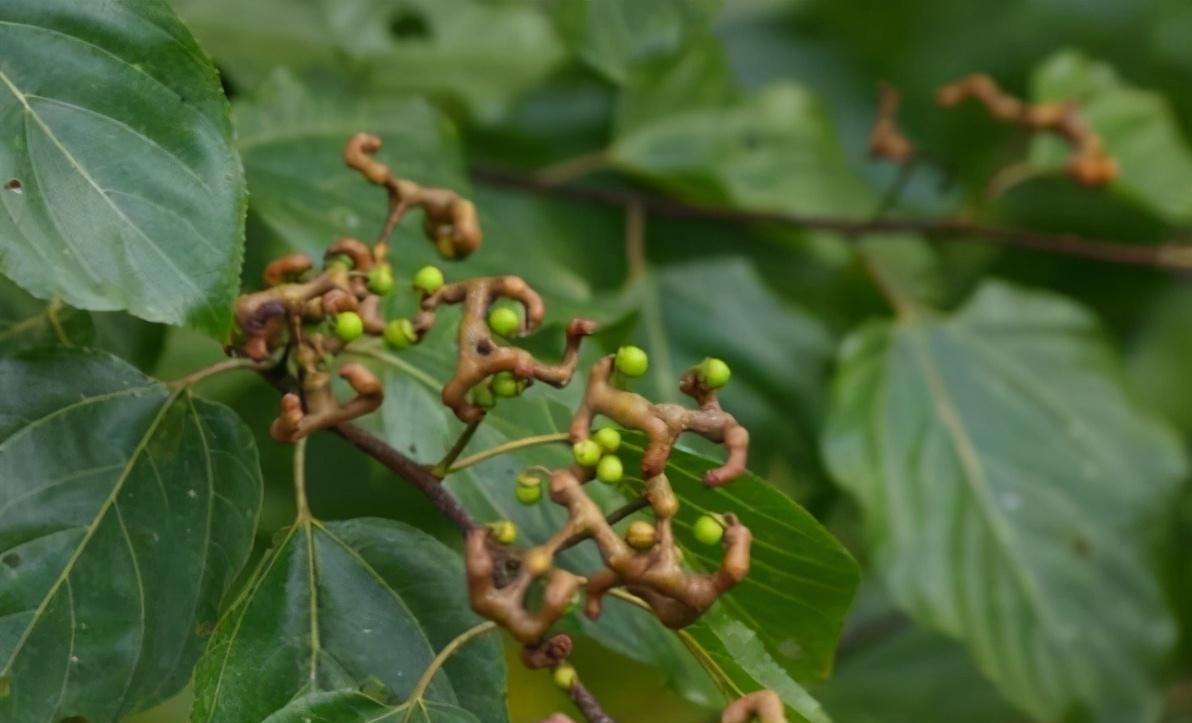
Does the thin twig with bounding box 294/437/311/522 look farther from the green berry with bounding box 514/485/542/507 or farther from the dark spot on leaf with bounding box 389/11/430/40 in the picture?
the dark spot on leaf with bounding box 389/11/430/40

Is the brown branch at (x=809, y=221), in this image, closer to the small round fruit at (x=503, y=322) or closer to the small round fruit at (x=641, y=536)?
the small round fruit at (x=503, y=322)

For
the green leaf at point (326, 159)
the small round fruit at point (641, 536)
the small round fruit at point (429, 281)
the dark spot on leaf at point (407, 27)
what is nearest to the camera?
the small round fruit at point (641, 536)

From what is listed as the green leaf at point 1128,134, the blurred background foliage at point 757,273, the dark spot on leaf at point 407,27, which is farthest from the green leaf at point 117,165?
the green leaf at point 1128,134

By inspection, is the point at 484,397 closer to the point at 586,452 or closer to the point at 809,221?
the point at 586,452

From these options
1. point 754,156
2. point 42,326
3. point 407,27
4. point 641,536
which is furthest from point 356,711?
point 407,27

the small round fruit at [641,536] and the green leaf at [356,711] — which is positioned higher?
the small round fruit at [641,536]

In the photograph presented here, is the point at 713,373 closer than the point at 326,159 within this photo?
Yes

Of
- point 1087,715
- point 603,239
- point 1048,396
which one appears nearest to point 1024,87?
point 1048,396

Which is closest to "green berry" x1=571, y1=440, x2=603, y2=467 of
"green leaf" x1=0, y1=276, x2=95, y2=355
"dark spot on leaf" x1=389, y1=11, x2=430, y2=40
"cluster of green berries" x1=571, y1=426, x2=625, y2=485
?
"cluster of green berries" x1=571, y1=426, x2=625, y2=485
